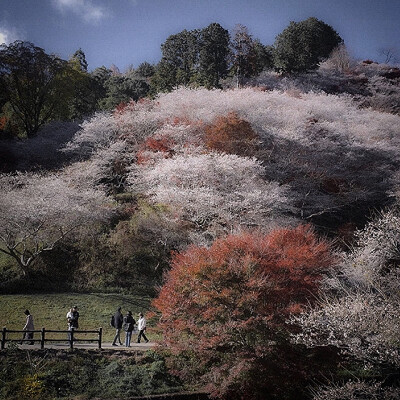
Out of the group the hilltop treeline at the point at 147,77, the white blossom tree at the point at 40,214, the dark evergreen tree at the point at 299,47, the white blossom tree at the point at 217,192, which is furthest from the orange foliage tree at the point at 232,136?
the dark evergreen tree at the point at 299,47

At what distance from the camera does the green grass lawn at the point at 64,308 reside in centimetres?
1402

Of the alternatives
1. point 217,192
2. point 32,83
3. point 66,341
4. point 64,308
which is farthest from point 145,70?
point 66,341

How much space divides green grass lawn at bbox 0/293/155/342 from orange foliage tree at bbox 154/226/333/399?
399cm

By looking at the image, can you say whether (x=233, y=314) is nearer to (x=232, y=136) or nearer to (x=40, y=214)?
(x=40, y=214)

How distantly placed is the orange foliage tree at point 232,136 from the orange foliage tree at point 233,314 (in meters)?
12.6

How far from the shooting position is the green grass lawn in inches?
552

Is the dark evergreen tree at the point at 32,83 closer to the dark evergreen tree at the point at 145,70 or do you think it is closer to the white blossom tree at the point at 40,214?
the white blossom tree at the point at 40,214

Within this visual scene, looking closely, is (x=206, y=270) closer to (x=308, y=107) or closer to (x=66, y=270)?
(x=66, y=270)

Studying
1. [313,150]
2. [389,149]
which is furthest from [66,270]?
[389,149]

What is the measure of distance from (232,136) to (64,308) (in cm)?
1514

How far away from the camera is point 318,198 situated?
23.3m

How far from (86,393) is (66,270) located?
974 cm

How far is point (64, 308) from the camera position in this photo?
15375mm

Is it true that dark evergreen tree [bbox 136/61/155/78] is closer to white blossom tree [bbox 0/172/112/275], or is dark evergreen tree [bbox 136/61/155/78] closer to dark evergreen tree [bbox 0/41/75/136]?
dark evergreen tree [bbox 0/41/75/136]
